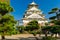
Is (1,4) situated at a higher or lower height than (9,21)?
higher

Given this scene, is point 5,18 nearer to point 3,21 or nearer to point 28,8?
point 3,21

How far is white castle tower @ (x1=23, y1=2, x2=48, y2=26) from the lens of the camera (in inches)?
1565

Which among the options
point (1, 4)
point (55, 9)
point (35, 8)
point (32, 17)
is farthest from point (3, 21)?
point (35, 8)

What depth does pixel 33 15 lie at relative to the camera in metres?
40.2

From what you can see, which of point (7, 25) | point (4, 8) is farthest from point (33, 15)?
point (7, 25)

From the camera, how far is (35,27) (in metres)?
29.1

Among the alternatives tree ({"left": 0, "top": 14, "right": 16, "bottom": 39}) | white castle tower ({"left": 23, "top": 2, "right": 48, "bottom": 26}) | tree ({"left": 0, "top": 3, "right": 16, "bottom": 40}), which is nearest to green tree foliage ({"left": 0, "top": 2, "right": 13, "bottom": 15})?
tree ({"left": 0, "top": 3, "right": 16, "bottom": 40})

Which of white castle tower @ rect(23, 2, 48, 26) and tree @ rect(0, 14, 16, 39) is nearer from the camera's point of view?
tree @ rect(0, 14, 16, 39)

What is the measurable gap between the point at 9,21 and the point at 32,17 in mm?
26335

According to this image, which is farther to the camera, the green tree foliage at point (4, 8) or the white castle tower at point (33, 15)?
the white castle tower at point (33, 15)

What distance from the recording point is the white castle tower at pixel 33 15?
3975 centimetres

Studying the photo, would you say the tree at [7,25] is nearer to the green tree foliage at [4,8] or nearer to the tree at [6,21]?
the tree at [6,21]

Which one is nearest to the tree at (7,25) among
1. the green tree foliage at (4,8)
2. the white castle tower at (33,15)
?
the green tree foliage at (4,8)

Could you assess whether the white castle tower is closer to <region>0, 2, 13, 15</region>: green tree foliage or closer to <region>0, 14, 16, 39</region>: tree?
<region>0, 2, 13, 15</region>: green tree foliage
